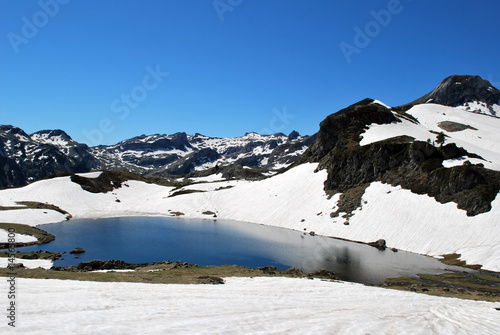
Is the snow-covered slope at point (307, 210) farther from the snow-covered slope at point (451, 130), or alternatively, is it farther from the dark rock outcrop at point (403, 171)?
the snow-covered slope at point (451, 130)

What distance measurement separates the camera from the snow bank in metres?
11.6

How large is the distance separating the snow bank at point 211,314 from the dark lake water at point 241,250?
21.8m

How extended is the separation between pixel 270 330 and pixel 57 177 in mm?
150779

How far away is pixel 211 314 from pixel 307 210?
74579 mm

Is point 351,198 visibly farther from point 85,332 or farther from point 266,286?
point 85,332

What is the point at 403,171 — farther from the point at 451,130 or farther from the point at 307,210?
the point at 451,130

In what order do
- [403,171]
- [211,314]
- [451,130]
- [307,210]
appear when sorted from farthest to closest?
[451,130] → [307,210] → [403,171] → [211,314]

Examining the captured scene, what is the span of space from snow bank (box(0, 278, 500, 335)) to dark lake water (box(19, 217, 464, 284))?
71.4ft

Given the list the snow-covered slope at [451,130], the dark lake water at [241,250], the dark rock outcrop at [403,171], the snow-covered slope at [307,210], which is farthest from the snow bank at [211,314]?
the snow-covered slope at [451,130]

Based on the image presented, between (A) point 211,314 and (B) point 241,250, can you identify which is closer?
(A) point 211,314

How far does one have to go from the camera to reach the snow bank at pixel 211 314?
11594mm

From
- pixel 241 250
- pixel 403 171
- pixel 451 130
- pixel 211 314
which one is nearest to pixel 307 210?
pixel 403 171

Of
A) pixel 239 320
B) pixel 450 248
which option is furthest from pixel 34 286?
pixel 450 248

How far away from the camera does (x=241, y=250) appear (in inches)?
2197
